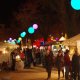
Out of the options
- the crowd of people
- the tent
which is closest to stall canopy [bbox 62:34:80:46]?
the crowd of people

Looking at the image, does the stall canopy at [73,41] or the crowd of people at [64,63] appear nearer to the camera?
the crowd of people at [64,63]

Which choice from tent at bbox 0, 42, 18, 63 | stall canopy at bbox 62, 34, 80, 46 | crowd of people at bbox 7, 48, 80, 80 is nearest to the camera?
crowd of people at bbox 7, 48, 80, 80

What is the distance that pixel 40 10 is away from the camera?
181 feet

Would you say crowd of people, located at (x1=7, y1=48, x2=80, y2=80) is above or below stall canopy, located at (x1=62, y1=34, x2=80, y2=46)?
below

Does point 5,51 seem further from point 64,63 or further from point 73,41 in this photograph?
point 64,63

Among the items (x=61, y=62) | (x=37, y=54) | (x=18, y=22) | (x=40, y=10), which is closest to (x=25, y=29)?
(x=18, y=22)

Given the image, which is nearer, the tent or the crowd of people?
the crowd of people

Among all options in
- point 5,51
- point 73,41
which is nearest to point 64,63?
point 73,41

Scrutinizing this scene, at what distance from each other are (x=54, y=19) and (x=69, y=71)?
1189 inches

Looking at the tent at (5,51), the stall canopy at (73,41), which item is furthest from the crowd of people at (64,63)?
the tent at (5,51)

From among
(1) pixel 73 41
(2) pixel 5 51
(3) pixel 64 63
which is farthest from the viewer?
(2) pixel 5 51

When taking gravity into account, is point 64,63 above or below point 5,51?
below

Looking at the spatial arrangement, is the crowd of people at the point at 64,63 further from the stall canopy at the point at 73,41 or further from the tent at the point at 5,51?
the tent at the point at 5,51

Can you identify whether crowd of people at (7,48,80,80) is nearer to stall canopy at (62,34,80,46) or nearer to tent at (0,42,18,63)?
stall canopy at (62,34,80,46)
